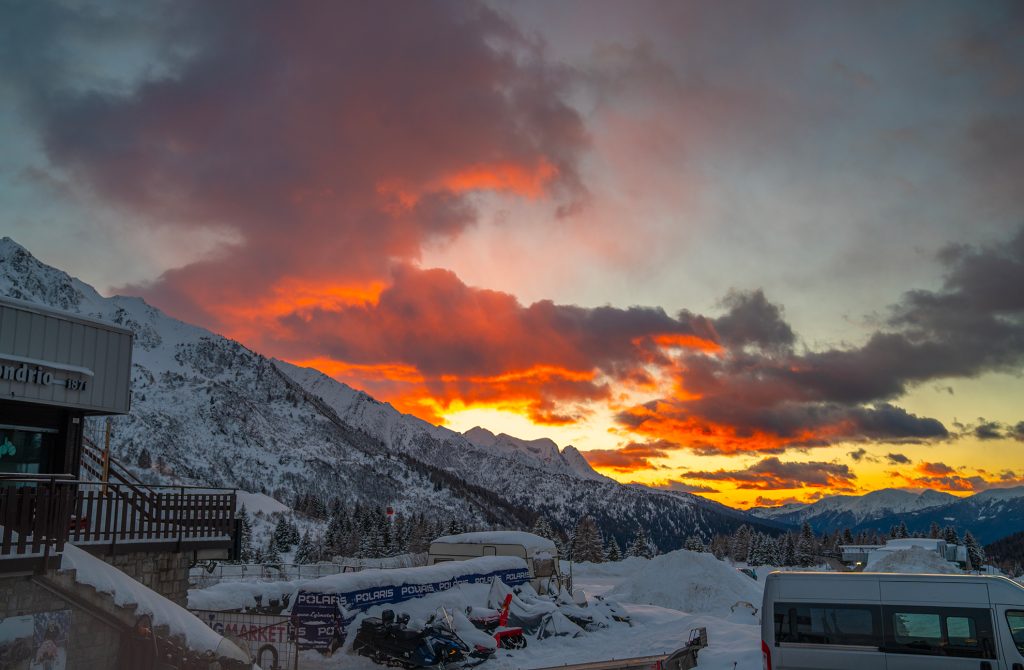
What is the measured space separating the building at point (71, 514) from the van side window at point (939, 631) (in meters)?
15.7

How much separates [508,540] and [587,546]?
66.4 metres

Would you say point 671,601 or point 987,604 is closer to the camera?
point 987,604

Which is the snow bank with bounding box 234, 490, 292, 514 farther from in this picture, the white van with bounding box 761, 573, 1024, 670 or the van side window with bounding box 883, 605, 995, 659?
the van side window with bounding box 883, 605, 995, 659

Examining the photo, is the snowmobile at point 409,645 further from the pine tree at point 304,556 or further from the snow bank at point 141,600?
the pine tree at point 304,556

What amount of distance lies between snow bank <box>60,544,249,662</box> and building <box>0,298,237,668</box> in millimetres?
64

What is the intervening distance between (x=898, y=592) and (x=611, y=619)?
24.2 m

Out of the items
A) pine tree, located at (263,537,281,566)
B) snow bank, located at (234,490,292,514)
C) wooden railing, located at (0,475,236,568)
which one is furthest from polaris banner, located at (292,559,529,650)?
snow bank, located at (234,490,292,514)

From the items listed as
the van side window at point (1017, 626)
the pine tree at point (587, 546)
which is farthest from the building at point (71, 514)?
the pine tree at point (587, 546)

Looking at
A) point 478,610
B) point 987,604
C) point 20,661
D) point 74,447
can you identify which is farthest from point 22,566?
point 478,610

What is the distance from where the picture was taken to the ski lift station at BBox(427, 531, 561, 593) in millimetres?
47031

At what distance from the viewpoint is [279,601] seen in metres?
29.2

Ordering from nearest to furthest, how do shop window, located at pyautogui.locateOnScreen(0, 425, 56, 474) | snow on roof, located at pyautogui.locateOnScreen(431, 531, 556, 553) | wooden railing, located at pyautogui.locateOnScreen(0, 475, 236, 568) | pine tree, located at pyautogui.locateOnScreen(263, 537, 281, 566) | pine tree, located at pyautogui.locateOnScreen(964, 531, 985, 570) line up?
wooden railing, located at pyautogui.locateOnScreen(0, 475, 236, 568), shop window, located at pyautogui.locateOnScreen(0, 425, 56, 474), snow on roof, located at pyautogui.locateOnScreen(431, 531, 556, 553), pine tree, located at pyautogui.locateOnScreen(263, 537, 281, 566), pine tree, located at pyautogui.locateOnScreen(964, 531, 985, 570)

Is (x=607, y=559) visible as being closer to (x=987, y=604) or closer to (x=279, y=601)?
(x=279, y=601)

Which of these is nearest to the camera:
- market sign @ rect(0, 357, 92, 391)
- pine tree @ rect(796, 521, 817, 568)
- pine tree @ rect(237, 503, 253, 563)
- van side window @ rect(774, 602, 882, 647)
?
van side window @ rect(774, 602, 882, 647)
